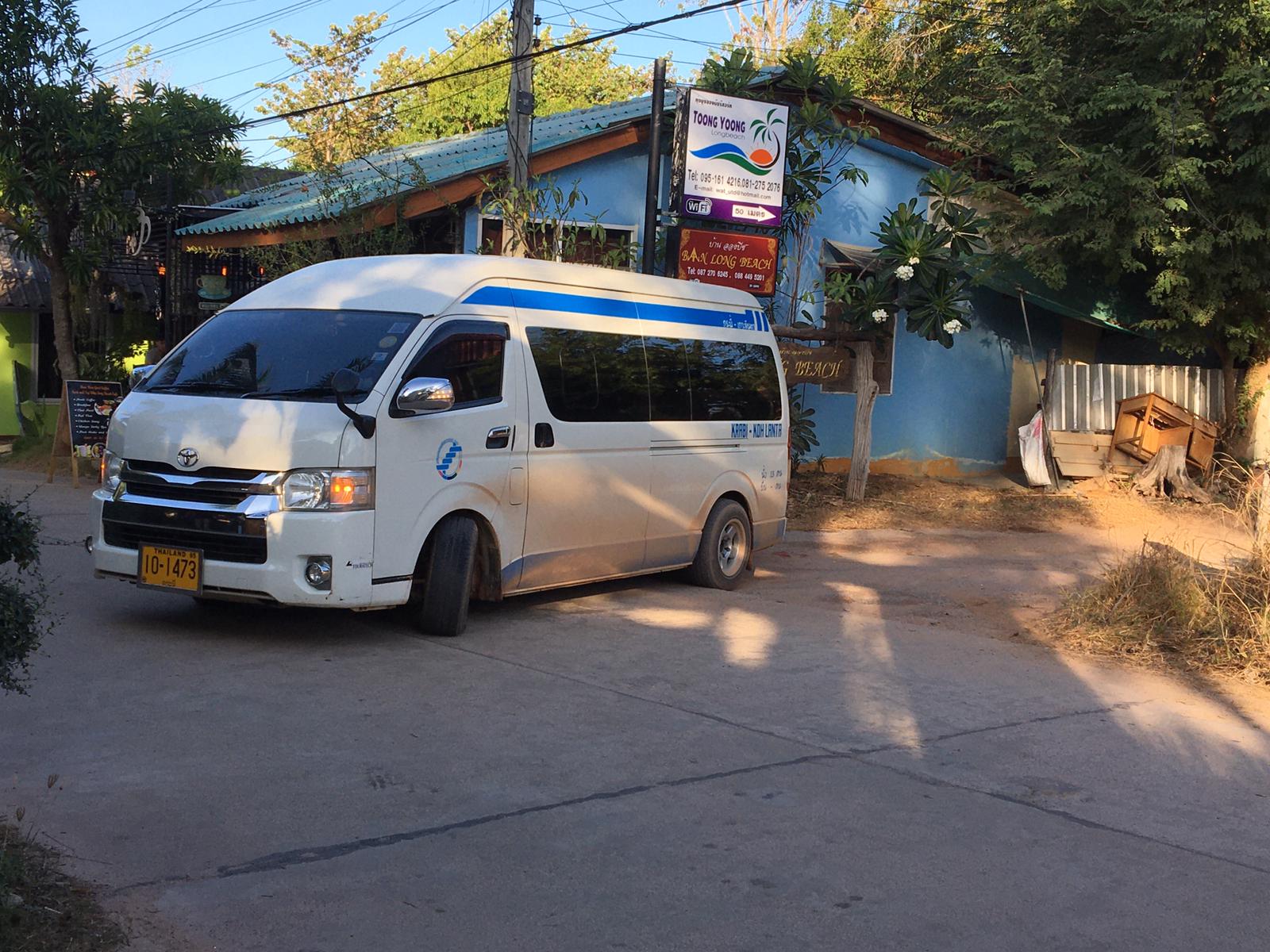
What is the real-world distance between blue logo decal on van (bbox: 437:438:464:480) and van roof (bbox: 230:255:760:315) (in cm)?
83

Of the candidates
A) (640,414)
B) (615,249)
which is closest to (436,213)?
(615,249)

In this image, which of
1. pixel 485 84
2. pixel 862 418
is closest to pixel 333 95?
pixel 485 84

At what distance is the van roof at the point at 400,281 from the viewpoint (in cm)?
807

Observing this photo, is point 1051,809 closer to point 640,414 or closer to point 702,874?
point 702,874

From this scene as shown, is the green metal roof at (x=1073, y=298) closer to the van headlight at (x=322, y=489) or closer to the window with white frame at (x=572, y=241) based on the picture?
the window with white frame at (x=572, y=241)

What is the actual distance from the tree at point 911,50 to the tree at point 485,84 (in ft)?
27.2

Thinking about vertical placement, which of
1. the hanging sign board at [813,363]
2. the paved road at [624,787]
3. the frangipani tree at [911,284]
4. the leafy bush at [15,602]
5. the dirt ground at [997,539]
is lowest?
the paved road at [624,787]

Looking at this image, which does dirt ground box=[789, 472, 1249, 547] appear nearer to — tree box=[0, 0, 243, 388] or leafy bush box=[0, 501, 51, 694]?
tree box=[0, 0, 243, 388]

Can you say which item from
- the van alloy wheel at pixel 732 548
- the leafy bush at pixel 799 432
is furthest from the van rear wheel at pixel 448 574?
the leafy bush at pixel 799 432

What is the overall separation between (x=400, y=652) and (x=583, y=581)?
1.87 m

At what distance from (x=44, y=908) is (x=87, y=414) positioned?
42.4ft

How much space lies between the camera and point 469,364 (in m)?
8.09

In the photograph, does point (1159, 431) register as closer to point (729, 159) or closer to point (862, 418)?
point (862, 418)

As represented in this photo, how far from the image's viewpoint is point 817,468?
17500mm
